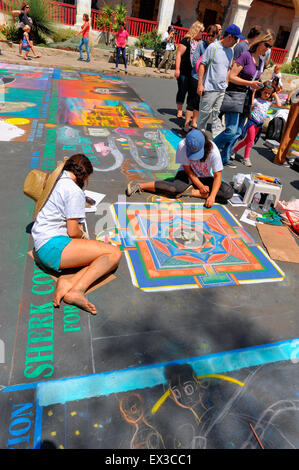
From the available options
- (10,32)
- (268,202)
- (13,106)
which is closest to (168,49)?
(10,32)

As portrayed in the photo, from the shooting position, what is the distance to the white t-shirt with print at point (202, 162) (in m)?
3.98

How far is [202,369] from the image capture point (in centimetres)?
Answer: 221

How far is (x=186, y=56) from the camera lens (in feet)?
21.0

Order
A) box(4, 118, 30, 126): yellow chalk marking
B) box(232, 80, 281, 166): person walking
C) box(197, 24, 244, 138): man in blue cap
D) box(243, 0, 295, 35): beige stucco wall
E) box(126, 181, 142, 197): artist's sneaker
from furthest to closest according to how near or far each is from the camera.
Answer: box(243, 0, 295, 35): beige stucco wall, box(4, 118, 30, 126): yellow chalk marking, box(232, 80, 281, 166): person walking, box(197, 24, 244, 138): man in blue cap, box(126, 181, 142, 197): artist's sneaker

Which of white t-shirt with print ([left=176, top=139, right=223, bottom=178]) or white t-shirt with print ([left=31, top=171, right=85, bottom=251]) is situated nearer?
white t-shirt with print ([left=31, top=171, right=85, bottom=251])

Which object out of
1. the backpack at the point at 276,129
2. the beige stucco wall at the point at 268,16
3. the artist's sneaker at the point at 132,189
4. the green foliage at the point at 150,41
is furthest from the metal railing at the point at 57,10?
the artist's sneaker at the point at 132,189

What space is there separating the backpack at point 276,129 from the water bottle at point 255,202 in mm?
3904

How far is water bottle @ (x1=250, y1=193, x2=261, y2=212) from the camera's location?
4359 millimetres

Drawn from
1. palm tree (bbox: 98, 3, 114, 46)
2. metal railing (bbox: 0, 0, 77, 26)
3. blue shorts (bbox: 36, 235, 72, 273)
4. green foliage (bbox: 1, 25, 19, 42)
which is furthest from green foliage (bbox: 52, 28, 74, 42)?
blue shorts (bbox: 36, 235, 72, 273)

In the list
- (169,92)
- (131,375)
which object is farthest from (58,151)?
(169,92)

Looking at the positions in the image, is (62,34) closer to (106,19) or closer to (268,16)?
(106,19)

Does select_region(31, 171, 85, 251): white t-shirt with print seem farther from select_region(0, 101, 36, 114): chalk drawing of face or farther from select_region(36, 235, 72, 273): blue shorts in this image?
select_region(0, 101, 36, 114): chalk drawing of face

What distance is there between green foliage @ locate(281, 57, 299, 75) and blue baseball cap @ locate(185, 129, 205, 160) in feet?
60.8

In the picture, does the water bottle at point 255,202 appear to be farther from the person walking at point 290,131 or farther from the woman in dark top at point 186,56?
the woman in dark top at point 186,56
